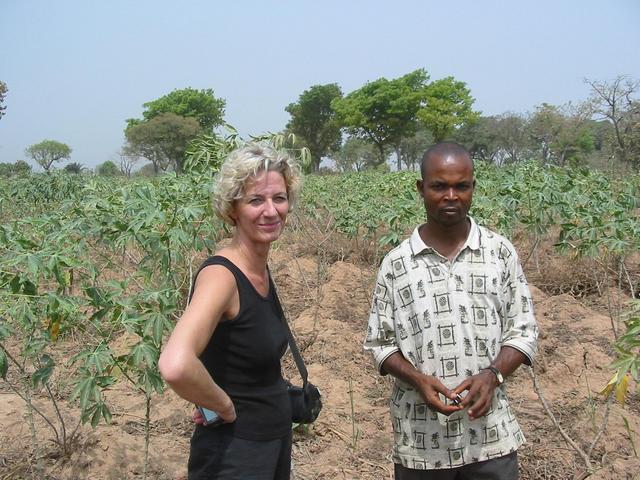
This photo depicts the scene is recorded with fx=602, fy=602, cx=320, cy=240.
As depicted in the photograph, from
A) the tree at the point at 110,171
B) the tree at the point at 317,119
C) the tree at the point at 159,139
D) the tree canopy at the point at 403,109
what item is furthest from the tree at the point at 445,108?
the tree at the point at 110,171

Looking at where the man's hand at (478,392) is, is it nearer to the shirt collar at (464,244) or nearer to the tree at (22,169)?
the shirt collar at (464,244)

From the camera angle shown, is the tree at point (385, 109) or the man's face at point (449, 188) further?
the tree at point (385, 109)

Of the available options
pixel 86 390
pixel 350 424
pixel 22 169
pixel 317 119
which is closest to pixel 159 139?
pixel 317 119

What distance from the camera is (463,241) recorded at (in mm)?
1479

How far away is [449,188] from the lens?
1427 millimetres

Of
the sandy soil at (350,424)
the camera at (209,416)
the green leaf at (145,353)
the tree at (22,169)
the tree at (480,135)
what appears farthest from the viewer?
the tree at (480,135)

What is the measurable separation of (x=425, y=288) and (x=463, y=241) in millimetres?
153

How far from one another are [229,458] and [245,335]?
27 cm

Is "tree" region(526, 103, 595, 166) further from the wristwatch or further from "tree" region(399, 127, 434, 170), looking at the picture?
the wristwatch

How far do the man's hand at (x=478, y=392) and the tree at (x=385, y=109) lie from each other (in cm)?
2963

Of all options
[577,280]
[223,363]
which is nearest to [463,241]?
[223,363]

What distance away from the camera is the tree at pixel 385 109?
30812 millimetres

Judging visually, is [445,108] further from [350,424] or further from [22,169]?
[350,424]

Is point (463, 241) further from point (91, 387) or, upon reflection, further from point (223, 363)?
point (91, 387)
